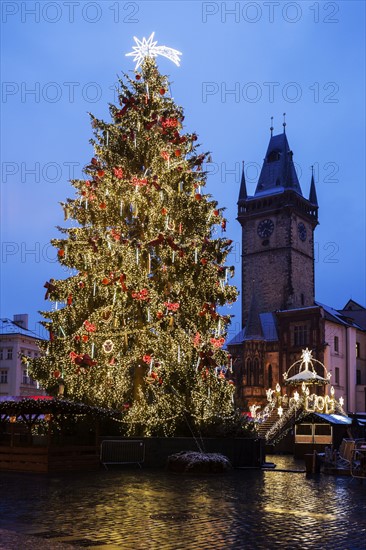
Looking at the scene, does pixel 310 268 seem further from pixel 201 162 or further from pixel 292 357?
pixel 201 162

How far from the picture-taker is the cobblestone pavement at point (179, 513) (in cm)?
1002

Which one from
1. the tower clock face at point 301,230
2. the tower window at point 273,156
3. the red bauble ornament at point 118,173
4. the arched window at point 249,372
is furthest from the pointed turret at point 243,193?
the red bauble ornament at point 118,173

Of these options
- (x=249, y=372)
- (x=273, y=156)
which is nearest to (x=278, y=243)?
(x=273, y=156)

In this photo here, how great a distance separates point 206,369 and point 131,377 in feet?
9.48

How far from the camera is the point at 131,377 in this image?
27188 mm

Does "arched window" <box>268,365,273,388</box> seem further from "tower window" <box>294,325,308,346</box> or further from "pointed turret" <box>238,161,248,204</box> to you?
"pointed turret" <box>238,161,248,204</box>

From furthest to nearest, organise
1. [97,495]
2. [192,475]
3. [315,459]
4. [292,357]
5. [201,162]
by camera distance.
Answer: [292,357] → [201,162] → [315,459] → [192,475] → [97,495]

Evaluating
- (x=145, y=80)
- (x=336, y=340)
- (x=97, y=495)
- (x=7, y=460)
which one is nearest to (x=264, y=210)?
(x=336, y=340)

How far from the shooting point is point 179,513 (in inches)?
514

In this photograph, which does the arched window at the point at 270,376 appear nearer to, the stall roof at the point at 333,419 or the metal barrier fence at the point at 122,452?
the stall roof at the point at 333,419

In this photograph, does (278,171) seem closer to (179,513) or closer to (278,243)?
(278,243)

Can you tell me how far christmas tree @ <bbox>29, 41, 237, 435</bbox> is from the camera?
2620 cm

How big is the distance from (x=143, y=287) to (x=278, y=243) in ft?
212

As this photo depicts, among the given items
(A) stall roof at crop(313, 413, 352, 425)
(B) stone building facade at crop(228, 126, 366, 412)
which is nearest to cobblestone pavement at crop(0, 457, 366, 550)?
(A) stall roof at crop(313, 413, 352, 425)
